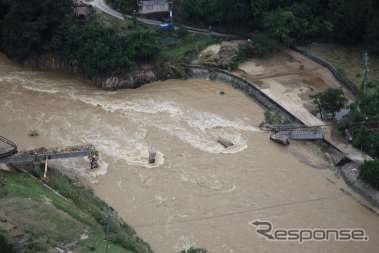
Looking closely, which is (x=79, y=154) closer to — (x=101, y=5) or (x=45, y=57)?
(x=45, y=57)

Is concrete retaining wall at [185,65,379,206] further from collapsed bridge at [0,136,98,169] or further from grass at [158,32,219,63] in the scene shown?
collapsed bridge at [0,136,98,169]

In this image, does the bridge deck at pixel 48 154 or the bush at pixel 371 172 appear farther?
the bridge deck at pixel 48 154

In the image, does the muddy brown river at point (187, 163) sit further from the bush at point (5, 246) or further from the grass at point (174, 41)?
the bush at point (5, 246)

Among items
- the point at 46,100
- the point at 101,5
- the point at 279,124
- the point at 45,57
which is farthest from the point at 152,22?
the point at 279,124

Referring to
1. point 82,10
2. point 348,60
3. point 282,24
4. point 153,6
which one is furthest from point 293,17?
point 82,10

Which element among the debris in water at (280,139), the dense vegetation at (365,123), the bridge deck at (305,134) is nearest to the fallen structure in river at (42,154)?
the debris in water at (280,139)

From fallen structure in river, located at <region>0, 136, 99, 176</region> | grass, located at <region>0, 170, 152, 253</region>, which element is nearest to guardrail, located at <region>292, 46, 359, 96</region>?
fallen structure in river, located at <region>0, 136, 99, 176</region>
